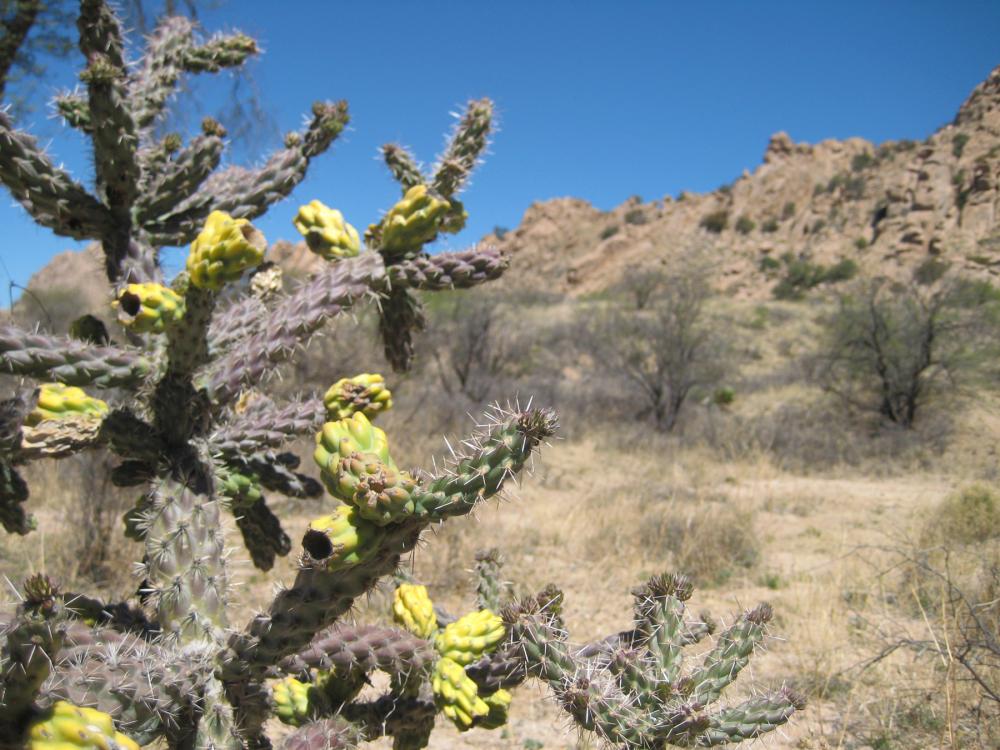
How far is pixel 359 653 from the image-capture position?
1.76 m

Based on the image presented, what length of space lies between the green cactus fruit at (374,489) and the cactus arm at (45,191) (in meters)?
1.63

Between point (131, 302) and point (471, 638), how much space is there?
130cm

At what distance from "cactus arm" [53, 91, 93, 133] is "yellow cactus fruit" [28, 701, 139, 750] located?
6.62ft

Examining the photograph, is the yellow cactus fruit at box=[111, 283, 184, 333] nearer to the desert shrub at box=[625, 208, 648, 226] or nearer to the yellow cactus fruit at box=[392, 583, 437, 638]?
the yellow cactus fruit at box=[392, 583, 437, 638]

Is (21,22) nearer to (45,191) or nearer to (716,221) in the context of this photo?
(45,191)

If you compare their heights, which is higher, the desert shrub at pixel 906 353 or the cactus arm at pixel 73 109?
the desert shrub at pixel 906 353

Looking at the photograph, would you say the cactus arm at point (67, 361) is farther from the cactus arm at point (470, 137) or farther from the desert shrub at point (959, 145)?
the desert shrub at point (959, 145)

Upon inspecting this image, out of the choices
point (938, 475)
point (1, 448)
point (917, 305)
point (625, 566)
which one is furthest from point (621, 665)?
point (917, 305)

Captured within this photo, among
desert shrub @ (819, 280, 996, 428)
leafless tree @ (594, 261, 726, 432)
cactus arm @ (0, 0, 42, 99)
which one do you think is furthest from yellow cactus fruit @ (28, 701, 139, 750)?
desert shrub @ (819, 280, 996, 428)

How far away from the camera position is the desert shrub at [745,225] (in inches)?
1598

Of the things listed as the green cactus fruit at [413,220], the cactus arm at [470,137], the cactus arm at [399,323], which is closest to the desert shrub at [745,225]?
the cactus arm at [470,137]

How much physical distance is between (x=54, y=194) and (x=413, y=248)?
119cm

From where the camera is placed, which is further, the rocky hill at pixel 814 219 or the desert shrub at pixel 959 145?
the desert shrub at pixel 959 145

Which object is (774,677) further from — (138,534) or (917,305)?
(917,305)
